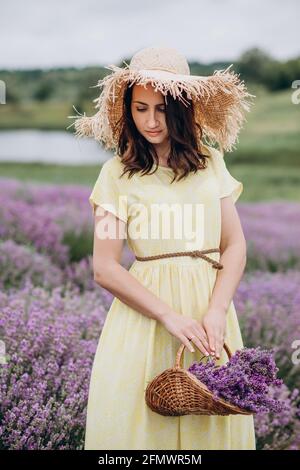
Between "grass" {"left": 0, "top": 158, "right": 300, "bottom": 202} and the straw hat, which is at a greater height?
the straw hat

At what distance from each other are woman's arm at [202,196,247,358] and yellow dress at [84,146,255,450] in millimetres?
47

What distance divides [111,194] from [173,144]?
0.26 meters

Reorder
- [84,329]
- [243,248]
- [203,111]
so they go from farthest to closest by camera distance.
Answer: [84,329]
[203,111]
[243,248]

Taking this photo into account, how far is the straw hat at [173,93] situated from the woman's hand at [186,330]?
0.63 m

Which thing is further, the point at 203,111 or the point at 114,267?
the point at 203,111

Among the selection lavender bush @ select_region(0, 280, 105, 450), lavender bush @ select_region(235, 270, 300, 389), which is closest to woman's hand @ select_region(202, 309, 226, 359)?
lavender bush @ select_region(0, 280, 105, 450)

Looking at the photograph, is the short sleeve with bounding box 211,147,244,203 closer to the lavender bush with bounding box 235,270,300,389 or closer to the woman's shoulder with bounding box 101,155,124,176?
the woman's shoulder with bounding box 101,155,124,176

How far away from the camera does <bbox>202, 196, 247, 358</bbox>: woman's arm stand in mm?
2373

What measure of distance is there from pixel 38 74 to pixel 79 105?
84cm

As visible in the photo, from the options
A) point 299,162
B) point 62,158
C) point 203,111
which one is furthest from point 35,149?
point 203,111

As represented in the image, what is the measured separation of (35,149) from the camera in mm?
10266

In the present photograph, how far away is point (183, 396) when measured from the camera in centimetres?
220

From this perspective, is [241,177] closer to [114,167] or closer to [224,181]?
[224,181]
